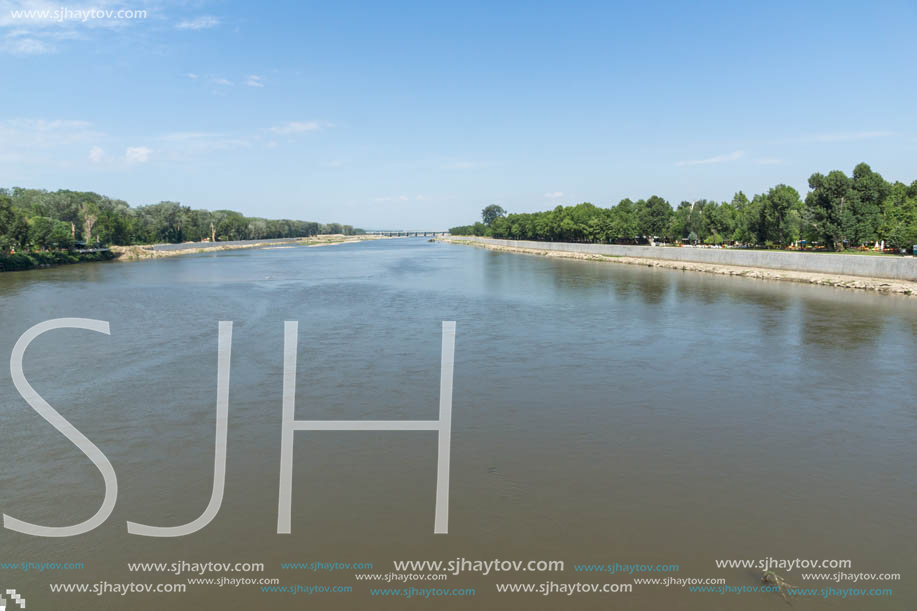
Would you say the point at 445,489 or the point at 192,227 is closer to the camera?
the point at 445,489

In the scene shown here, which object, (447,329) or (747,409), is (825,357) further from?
(447,329)

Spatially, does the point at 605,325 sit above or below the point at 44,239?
below

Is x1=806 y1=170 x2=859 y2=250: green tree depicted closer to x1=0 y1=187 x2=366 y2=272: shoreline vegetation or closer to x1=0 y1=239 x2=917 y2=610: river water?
x1=0 y1=239 x2=917 y2=610: river water

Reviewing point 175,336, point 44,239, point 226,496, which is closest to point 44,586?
point 226,496

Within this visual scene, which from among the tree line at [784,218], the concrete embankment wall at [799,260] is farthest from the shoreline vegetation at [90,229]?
the tree line at [784,218]

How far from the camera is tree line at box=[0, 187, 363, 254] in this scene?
201 ft

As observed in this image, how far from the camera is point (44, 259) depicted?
61.2 m

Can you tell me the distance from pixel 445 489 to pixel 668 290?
31190mm

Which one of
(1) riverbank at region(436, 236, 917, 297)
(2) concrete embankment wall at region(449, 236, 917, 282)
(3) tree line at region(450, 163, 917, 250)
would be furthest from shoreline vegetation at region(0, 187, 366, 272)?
(3) tree line at region(450, 163, 917, 250)

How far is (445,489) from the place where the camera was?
8.02 m

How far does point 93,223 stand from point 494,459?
97.3 meters

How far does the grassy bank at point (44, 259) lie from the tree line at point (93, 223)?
238 cm

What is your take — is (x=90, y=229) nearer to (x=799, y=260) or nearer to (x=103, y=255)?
(x=103, y=255)

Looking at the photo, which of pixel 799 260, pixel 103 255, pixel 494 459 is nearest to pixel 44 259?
pixel 103 255
